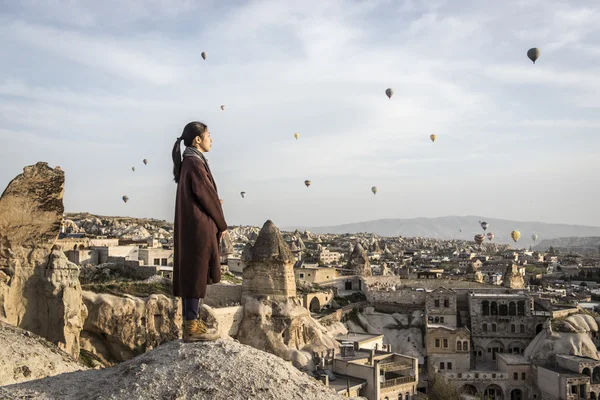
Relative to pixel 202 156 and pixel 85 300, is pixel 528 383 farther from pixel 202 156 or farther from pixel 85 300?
pixel 202 156

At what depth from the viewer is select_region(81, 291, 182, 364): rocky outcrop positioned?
960 inches

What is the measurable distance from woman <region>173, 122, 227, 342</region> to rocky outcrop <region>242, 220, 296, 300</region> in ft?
80.7

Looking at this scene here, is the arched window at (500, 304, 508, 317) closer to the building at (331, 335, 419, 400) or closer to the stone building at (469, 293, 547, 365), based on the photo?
the stone building at (469, 293, 547, 365)

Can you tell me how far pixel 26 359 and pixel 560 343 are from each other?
35614 mm

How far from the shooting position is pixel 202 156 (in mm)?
10367

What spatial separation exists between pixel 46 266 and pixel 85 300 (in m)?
5.81

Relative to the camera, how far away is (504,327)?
44.7 m

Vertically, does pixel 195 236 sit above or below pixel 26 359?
above

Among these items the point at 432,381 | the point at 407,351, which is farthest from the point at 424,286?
the point at 432,381

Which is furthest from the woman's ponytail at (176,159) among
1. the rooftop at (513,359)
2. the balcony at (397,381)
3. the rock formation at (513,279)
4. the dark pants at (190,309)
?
the rock formation at (513,279)

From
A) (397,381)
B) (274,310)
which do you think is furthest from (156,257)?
(397,381)

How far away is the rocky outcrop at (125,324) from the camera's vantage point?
24.4 metres

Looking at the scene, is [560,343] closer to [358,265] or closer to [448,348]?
[448,348]

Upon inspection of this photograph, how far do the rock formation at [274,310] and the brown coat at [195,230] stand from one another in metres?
23.2
